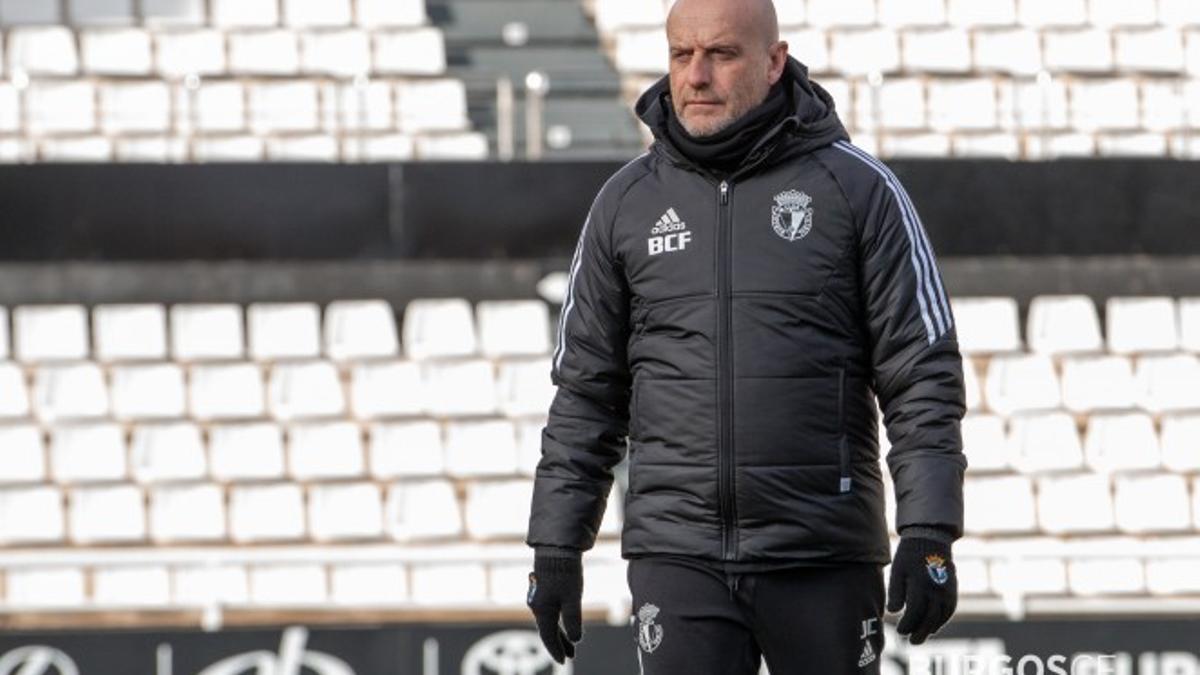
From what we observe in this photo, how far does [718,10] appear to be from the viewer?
126 inches

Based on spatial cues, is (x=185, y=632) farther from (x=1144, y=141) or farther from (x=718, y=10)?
(x=1144, y=141)

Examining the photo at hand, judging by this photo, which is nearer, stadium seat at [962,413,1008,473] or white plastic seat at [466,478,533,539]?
white plastic seat at [466,478,533,539]

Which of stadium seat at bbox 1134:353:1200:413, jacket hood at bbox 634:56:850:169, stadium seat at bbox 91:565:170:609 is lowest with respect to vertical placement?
stadium seat at bbox 91:565:170:609

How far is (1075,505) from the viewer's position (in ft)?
33.2

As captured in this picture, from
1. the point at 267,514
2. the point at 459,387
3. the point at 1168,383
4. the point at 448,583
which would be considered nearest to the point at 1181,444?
the point at 1168,383

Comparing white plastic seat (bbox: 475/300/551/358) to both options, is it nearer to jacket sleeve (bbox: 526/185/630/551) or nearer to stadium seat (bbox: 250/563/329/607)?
stadium seat (bbox: 250/563/329/607)

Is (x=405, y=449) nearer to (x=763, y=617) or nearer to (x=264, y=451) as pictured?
(x=264, y=451)

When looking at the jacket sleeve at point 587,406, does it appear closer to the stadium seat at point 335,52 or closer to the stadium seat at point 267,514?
the stadium seat at point 267,514

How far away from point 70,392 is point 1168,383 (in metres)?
5.00

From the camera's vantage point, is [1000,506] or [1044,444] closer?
[1000,506]

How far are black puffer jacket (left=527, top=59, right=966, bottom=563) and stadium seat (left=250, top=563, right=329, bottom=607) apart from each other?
624cm

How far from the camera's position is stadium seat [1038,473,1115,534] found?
33.1 ft

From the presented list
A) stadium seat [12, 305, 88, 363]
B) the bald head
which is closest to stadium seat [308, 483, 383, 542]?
stadium seat [12, 305, 88, 363]

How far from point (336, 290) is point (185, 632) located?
12.7ft
